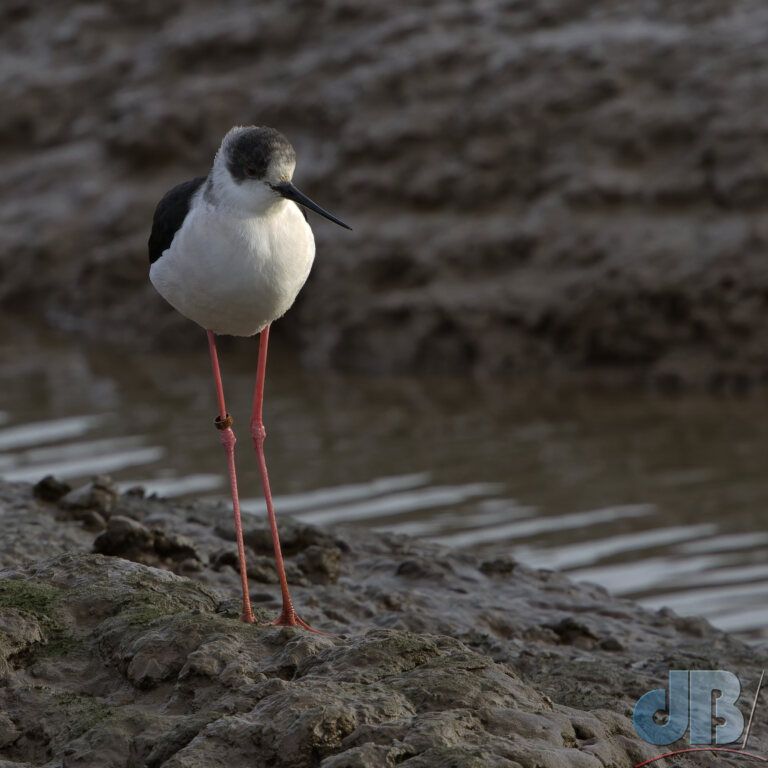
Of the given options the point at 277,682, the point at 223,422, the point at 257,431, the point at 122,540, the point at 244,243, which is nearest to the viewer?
the point at 277,682

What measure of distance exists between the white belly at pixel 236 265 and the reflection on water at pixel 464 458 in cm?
287

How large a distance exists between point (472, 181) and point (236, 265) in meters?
7.49

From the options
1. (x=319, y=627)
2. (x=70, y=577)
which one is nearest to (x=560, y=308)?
(x=319, y=627)

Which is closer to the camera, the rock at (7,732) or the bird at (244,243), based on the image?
the rock at (7,732)

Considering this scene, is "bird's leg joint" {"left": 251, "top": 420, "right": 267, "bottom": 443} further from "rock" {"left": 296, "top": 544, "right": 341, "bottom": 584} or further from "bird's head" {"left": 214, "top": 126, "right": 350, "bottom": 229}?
"bird's head" {"left": 214, "top": 126, "right": 350, "bottom": 229}

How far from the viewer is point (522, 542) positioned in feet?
25.2

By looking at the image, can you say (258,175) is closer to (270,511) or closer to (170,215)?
(170,215)

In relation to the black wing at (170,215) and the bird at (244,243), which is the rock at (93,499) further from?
the bird at (244,243)

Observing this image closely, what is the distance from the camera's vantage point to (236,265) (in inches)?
183

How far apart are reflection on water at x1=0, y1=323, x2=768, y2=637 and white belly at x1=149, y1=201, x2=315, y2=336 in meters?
2.87

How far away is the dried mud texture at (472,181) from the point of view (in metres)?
11.0

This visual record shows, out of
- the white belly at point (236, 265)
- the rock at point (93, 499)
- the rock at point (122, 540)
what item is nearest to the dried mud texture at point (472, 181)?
the rock at point (93, 499)

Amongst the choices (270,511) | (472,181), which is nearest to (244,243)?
(270,511)

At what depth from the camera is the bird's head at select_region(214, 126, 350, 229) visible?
4691 millimetres
